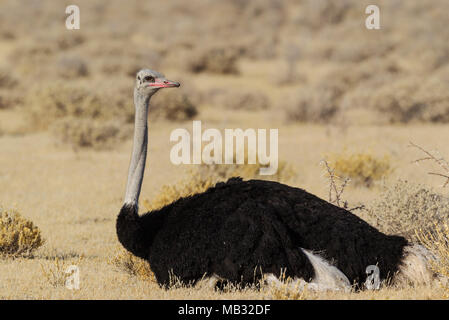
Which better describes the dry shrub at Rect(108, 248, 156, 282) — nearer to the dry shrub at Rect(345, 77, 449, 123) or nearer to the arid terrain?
the arid terrain

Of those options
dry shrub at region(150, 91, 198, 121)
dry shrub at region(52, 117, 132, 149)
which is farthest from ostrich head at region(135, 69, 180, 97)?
dry shrub at region(150, 91, 198, 121)

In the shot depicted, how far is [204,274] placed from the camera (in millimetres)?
5609

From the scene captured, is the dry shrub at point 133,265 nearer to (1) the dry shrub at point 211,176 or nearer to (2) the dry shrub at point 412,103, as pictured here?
(1) the dry shrub at point 211,176

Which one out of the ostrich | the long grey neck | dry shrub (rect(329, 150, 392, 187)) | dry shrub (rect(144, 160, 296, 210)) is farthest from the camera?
dry shrub (rect(329, 150, 392, 187))

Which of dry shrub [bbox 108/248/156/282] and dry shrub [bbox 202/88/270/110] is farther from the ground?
dry shrub [bbox 202/88/270/110]

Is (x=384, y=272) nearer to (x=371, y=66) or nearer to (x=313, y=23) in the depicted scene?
(x=371, y=66)

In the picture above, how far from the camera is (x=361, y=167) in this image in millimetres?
11734

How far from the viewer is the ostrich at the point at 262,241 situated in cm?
548

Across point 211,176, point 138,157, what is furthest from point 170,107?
point 138,157

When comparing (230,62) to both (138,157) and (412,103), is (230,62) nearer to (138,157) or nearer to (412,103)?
(412,103)

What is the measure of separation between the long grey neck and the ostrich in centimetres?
1

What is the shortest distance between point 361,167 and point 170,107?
7891mm

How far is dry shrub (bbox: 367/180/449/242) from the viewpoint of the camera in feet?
24.5

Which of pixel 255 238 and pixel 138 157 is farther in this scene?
pixel 138 157
